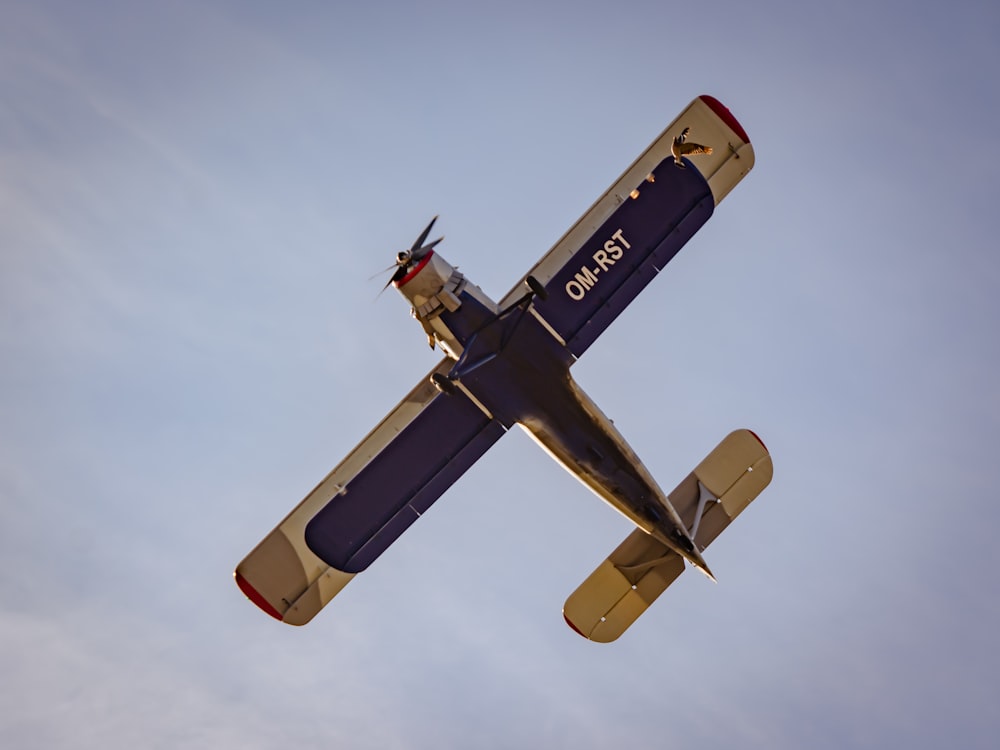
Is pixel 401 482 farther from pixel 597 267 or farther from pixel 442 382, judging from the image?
pixel 597 267

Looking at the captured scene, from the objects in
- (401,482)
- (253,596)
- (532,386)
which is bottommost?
(253,596)

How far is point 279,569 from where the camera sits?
79.7ft

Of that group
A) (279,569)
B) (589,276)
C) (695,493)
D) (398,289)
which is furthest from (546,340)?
(279,569)

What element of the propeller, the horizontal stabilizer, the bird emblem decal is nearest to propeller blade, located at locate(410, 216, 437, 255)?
the propeller

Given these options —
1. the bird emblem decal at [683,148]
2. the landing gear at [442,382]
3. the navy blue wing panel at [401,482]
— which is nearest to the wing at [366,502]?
the navy blue wing panel at [401,482]

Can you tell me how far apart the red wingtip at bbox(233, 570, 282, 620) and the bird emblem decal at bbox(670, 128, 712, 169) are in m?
12.5

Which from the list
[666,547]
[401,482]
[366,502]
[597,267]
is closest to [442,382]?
[401,482]

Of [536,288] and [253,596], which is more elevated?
[536,288]

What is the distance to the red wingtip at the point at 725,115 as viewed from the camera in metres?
24.1

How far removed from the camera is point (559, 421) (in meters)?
22.9

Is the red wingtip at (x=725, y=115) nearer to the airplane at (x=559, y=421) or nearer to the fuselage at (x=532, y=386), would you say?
the airplane at (x=559, y=421)

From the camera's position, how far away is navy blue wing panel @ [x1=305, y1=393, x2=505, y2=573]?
77.4ft

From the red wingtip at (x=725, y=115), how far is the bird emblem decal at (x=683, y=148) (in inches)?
32.3

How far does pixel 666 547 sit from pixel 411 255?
27.2 feet
